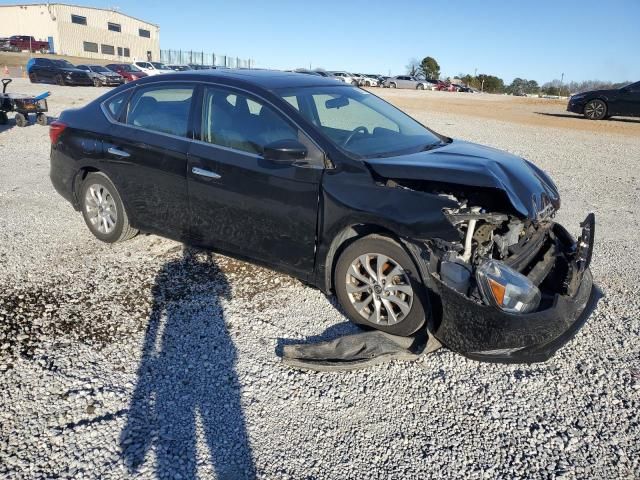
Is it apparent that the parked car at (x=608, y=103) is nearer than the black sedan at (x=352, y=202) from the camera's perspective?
No

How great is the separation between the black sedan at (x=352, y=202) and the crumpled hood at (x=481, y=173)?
0.01 meters

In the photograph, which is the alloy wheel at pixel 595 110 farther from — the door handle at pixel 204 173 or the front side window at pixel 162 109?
the door handle at pixel 204 173

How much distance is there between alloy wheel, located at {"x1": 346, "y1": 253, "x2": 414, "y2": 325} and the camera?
11.0 ft

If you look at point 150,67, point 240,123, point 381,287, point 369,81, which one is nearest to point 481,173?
point 381,287

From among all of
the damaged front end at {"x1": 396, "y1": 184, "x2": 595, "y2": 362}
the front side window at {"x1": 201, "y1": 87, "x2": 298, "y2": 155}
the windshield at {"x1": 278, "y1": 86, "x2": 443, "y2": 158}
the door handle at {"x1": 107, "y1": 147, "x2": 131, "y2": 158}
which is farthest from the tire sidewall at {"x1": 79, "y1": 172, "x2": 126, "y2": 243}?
the damaged front end at {"x1": 396, "y1": 184, "x2": 595, "y2": 362}

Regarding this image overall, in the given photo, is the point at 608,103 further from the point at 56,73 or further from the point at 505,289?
the point at 56,73

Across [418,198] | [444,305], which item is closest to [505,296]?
[444,305]

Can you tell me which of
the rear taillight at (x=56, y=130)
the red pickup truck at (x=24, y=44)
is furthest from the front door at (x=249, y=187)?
the red pickup truck at (x=24, y=44)

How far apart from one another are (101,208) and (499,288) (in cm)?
390

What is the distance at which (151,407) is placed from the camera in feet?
9.21

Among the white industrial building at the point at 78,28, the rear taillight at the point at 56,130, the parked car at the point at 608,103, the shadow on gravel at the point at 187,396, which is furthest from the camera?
the white industrial building at the point at 78,28

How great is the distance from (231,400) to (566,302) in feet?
7.00

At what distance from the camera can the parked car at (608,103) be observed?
17781mm

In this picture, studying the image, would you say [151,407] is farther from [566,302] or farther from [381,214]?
[566,302]
